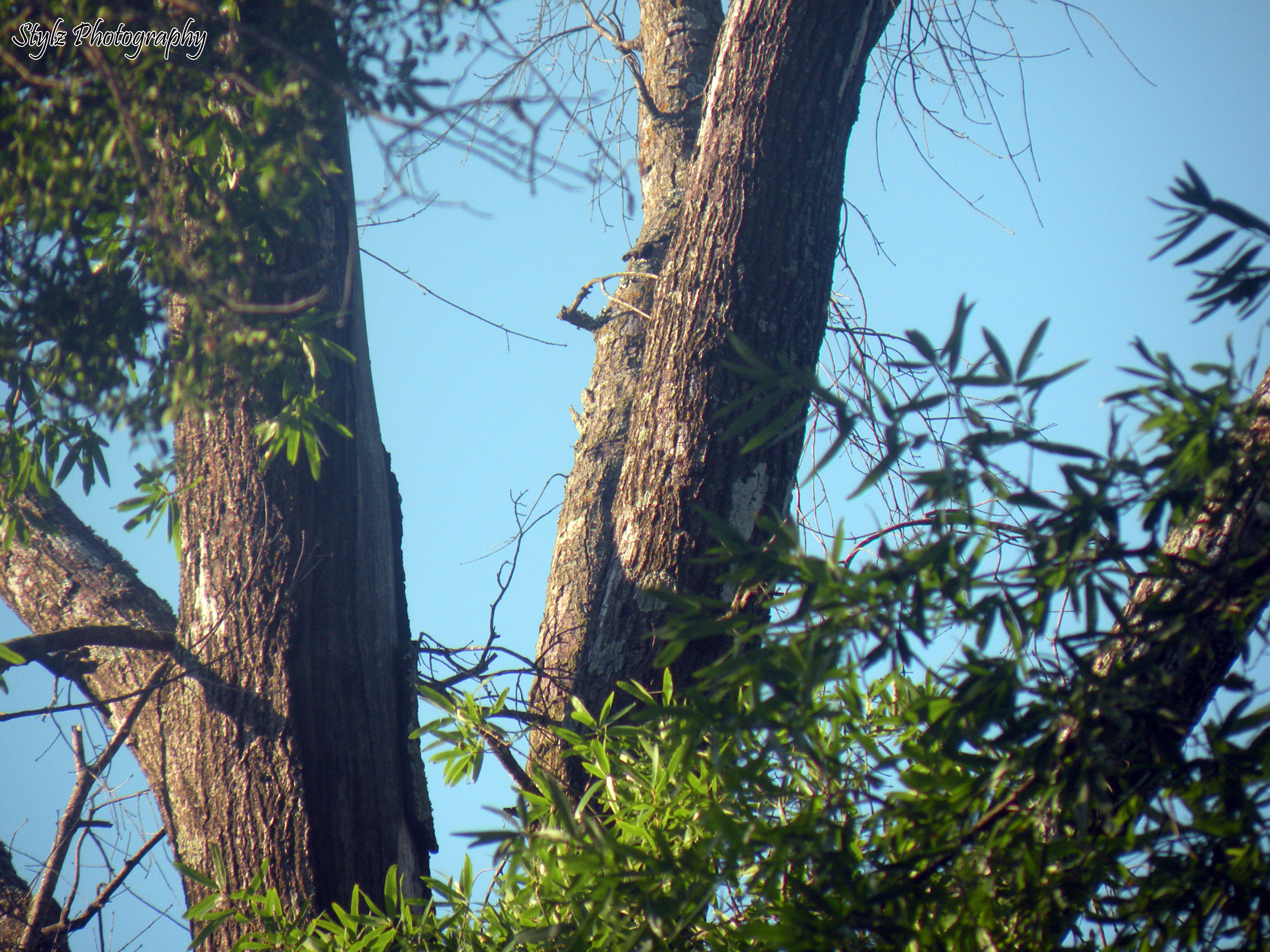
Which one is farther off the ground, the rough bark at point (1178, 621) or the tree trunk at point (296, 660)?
the tree trunk at point (296, 660)

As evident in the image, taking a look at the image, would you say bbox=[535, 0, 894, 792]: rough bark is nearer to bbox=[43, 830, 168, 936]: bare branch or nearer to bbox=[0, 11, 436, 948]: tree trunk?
bbox=[0, 11, 436, 948]: tree trunk

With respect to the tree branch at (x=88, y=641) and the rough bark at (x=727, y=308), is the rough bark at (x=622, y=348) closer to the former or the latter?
the rough bark at (x=727, y=308)

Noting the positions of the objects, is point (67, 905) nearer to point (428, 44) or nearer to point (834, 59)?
point (428, 44)

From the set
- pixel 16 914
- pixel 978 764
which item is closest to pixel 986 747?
pixel 978 764

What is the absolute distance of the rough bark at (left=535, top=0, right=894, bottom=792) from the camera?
2.03 meters

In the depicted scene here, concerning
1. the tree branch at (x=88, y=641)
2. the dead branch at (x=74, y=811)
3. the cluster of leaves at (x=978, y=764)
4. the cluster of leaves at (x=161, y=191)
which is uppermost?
the cluster of leaves at (x=161, y=191)

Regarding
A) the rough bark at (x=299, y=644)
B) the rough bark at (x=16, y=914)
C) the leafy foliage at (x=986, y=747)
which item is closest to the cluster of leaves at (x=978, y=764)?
the leafy foliage at (x=986, y=747)

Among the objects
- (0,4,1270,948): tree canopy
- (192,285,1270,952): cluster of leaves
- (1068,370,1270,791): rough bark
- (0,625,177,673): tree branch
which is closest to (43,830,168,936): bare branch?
(0,4,1270,948): tree canopy

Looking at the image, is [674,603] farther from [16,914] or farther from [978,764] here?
[16,914]

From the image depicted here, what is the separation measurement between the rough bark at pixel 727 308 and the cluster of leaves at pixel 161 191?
78cm

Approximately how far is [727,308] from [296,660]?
1284mm

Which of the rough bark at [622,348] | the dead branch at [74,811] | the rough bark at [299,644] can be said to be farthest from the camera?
the rough bark at [622,348]

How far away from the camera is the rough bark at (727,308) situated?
6.65ft

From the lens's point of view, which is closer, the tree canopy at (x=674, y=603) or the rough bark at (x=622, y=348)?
the tree canopy at (x=674, y=603)
